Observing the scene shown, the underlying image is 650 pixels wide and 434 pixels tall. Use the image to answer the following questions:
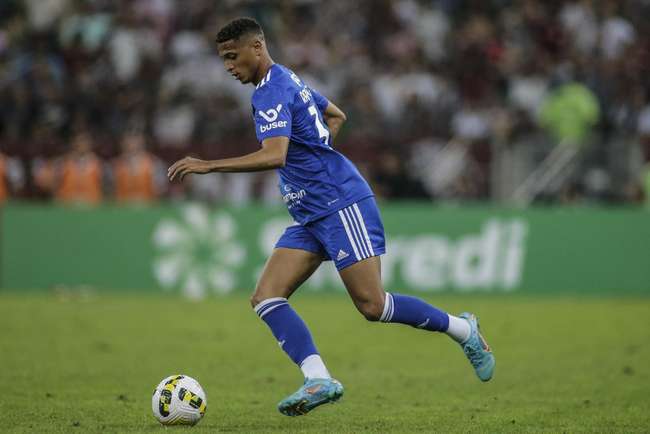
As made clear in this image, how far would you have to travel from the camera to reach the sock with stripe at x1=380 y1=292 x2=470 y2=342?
7812 mm

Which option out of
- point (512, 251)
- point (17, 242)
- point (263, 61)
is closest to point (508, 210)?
point (512, 251)

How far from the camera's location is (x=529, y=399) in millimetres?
8656

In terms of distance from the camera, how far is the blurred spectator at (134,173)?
19.1 meters

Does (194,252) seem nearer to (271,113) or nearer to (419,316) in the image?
(419,316)

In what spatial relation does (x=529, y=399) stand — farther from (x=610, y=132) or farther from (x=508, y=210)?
(x=610, y=132)

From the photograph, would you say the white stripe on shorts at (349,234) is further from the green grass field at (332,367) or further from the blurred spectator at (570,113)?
the blurred spectator at (570,113)

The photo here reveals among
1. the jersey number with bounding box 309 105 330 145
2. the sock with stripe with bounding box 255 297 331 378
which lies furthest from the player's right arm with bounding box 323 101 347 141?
the sock with stripe with bounding box 255 297 331 378

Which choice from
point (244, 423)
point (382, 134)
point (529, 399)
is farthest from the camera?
point (382, 134)

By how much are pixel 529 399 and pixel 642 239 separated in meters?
10.8

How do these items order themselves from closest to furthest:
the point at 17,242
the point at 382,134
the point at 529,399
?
1. the point at 529,399
2. the point at 17,242
3. the point at 382,134

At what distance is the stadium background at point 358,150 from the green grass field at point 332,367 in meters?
0.32

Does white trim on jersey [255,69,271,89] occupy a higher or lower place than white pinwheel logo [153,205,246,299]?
higher

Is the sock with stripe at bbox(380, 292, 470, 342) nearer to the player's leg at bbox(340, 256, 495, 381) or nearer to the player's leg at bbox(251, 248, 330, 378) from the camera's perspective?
the player's leg at bbox(340, 256, 495, 381)

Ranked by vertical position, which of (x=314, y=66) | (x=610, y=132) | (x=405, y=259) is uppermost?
(x=314, y=66)
